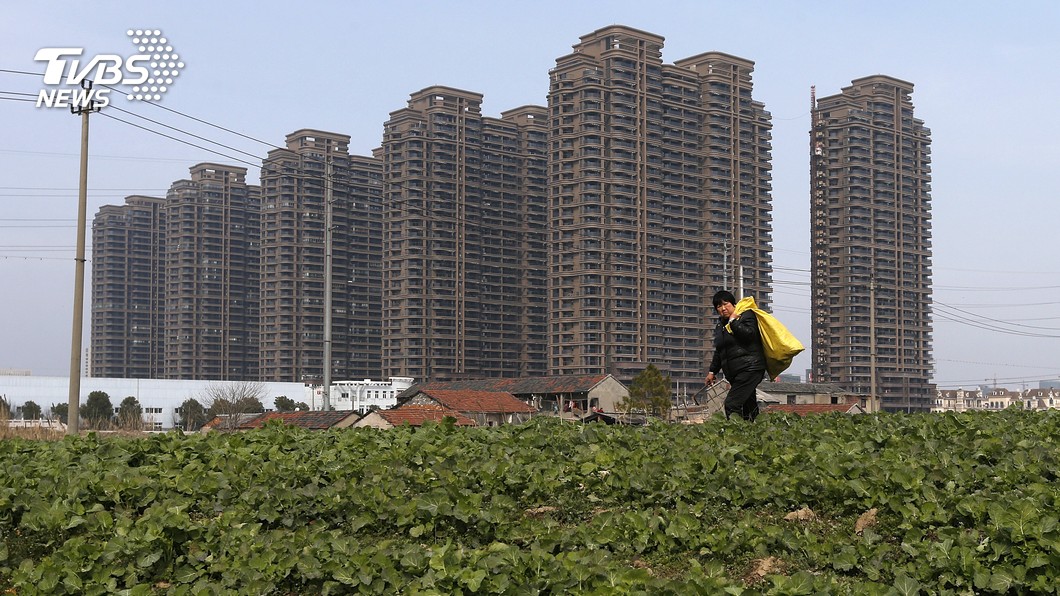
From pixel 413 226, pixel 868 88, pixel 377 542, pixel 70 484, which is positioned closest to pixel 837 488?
pixel 377 542

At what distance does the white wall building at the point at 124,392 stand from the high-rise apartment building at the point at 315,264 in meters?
14.2

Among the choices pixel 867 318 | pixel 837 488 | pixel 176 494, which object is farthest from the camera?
pixel 867 318

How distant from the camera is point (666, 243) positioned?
102 meters

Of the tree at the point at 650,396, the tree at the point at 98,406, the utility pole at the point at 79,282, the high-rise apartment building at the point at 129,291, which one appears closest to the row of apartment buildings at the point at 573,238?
the high-rise apartment building at the point at 129,291

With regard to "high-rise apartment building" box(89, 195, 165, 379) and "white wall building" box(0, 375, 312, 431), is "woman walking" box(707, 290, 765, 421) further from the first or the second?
"high-rise apartment building" box(89, 195, 165, 379)

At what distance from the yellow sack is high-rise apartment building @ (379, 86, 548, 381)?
9746cm

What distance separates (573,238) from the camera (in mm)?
97875

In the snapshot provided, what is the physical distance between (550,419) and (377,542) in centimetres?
305

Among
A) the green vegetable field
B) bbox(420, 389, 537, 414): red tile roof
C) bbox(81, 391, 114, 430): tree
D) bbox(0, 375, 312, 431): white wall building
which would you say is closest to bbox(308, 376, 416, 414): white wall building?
bbox(0, 375, 312, 431): white wall building

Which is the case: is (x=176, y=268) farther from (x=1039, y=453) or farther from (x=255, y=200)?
(x=1039, y=453)

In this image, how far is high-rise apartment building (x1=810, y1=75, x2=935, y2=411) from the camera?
106 m

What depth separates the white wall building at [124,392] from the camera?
100438 millimetres

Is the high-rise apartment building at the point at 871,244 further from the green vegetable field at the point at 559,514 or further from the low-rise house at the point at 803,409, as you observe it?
the green vegetable field at the point at 559,514

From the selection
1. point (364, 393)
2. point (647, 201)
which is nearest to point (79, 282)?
point (364, 393)
